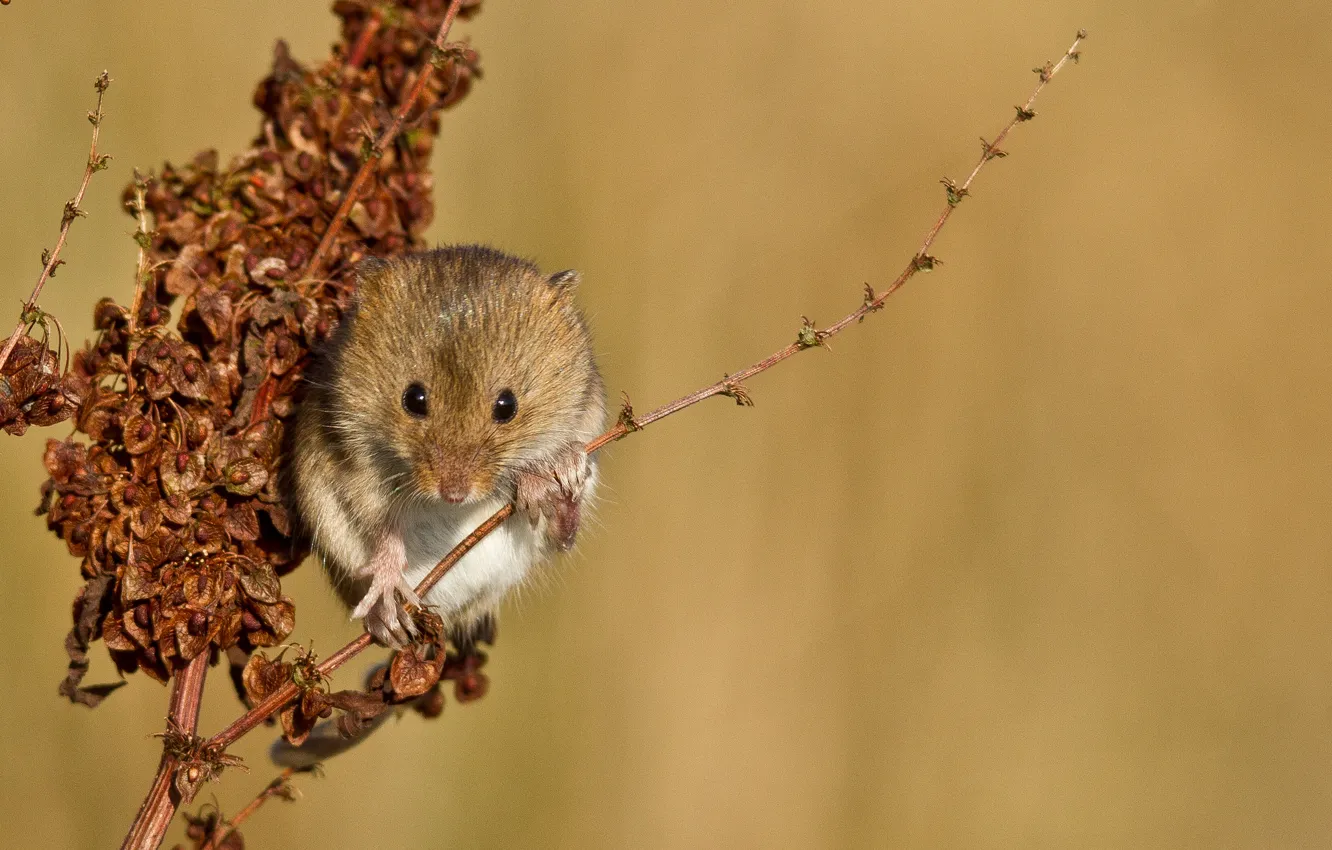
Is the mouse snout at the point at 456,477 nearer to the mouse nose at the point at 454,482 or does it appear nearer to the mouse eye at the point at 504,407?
the mouse nose at the point at 454,482

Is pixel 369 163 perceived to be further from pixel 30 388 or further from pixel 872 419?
pixel 872 419

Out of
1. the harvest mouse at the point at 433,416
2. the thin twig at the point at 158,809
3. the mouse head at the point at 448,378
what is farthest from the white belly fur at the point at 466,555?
the thin twig at the point at 158,809

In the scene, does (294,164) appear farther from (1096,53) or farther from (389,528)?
(1096,53)

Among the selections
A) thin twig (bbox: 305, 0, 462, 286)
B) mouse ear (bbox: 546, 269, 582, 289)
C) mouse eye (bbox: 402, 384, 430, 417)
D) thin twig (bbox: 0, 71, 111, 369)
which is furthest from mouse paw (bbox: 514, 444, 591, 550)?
thin twig (bbox: 0, 71, 111, 369)

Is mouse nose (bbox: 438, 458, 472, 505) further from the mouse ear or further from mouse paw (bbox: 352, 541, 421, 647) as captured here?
the mouse ear

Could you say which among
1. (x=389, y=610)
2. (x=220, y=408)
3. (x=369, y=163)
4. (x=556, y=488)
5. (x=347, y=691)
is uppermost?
(x=369, y=163)

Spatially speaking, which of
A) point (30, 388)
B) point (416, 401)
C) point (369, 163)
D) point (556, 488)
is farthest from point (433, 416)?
point (30, 388)
